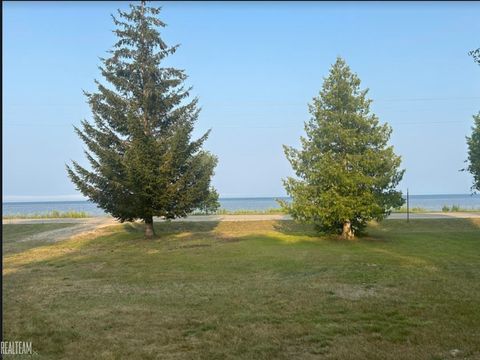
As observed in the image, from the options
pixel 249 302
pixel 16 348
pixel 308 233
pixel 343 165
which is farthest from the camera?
pixel 308 233

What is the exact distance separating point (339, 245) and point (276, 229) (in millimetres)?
7122

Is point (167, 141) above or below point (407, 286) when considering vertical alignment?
above

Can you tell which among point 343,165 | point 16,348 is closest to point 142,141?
point 343,165

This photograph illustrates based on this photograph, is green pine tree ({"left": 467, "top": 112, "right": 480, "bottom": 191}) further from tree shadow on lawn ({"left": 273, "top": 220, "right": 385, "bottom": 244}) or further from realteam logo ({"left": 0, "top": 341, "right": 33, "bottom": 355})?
realteam logo ({"left": 0, "top": 341, "right": 33, "bottom": 355})

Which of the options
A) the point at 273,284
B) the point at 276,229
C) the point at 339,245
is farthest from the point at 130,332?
the point at 276,229

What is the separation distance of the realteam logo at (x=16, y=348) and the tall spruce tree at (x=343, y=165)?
43.1 feet

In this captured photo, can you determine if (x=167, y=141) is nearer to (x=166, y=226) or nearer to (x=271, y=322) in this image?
(x=166, y=226)

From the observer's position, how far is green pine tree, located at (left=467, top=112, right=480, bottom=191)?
2095cm

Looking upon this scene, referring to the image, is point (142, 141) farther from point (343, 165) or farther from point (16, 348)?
point (16, 348)

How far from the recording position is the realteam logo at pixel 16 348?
201 inches

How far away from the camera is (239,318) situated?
254 inches

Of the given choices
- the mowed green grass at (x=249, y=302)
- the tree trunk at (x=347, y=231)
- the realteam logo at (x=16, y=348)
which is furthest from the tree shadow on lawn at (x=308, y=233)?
the realteam logo at (x=16, y=348)

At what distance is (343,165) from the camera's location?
57.8 ft

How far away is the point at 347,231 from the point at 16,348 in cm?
1489
